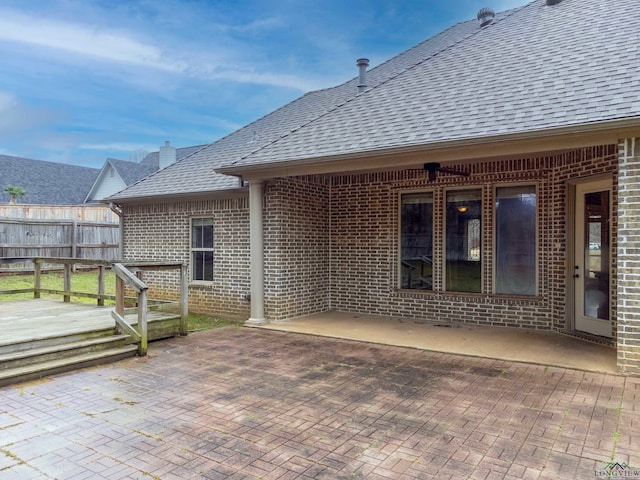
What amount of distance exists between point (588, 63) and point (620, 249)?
2839 millimetres

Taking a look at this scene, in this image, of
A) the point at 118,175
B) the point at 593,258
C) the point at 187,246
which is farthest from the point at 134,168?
the point at 593,258

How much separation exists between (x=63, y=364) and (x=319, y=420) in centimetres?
334

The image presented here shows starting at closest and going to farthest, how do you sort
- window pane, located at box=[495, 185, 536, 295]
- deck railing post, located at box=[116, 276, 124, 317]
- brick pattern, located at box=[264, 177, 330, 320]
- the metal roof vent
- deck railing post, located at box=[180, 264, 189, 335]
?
deck railing post, located at box=[116, 276, 124, 317] → deck railing post, located at box=[180, 264, 189, 335] → window pane, located at box=[495, 185, 536, 295] → brick pattern, located at box=[264, 177, 330, 320] → the metal roof vent

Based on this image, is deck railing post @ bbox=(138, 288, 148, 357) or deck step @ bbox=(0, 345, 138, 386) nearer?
deck step @ bbox=(0, 345, 138, 386)

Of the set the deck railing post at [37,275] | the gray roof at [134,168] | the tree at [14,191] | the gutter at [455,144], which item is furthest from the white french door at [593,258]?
the tree at [14,191]

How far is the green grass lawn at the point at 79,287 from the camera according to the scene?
8547 mm

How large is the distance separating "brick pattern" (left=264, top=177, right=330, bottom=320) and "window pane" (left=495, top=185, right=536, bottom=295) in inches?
134

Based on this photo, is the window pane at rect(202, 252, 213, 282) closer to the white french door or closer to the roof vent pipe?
the white french door

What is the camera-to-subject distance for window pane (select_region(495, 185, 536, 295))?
7.38m

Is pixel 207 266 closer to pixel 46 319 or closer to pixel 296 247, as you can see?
pixel 296 247

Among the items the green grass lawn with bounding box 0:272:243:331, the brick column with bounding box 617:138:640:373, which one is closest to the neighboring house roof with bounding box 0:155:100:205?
the green grass lawn with bounding box 0:272:243:331

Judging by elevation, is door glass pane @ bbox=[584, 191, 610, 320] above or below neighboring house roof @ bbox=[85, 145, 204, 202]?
below

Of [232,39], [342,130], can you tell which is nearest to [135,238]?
[342,130]

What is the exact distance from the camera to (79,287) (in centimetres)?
1248
